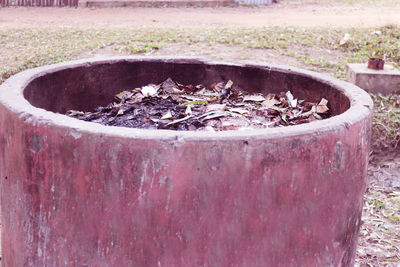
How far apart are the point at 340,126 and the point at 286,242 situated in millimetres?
399

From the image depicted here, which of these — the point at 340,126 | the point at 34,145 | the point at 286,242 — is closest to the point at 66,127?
the point at 34,145

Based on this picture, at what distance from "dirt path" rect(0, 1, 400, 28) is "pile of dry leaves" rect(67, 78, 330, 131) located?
5.63 m

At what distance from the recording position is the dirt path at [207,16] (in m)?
8.26

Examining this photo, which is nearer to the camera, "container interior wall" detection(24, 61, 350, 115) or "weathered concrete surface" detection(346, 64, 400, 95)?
"container interior wall" detection(24, 61, 350, 115)

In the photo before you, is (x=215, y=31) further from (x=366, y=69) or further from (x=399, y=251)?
(x=399, y=251)

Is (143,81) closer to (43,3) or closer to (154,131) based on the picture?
(154,131)

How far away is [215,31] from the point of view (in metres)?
6.89

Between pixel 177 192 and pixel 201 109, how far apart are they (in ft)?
2.99

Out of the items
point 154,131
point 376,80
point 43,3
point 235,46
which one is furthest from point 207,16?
point 154,131

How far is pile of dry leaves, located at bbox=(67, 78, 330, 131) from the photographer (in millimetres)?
2049

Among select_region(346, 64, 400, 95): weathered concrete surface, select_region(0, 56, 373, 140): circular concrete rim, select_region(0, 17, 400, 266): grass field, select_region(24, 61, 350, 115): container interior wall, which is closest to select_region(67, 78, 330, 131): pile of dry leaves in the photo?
select_region(24, 61, 350, 115): container interior wall

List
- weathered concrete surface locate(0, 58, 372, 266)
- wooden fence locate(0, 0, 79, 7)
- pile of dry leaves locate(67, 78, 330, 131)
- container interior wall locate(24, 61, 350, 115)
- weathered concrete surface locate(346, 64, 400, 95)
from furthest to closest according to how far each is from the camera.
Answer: wooden fence locate(0, 0, 79, 7) < weathered concrete surface locate(346, 64, 400, 95) < container interior wall locate(24, 61, 350, 115) < pile of dry leaves locate(67, 78, 330, 131) < weathered concrete surface locate(0, 58, 372, 266)

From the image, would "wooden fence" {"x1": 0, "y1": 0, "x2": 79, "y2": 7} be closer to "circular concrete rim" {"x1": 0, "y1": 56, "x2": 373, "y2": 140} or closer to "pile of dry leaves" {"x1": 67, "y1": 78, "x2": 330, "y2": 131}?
"pile of dry leaves" {"x1": 67, "y1": 78, "x2": 330, "y2": 131}

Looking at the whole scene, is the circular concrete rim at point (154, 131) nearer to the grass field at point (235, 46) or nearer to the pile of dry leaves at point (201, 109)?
the pile of dry leaves at point (201, 109)
